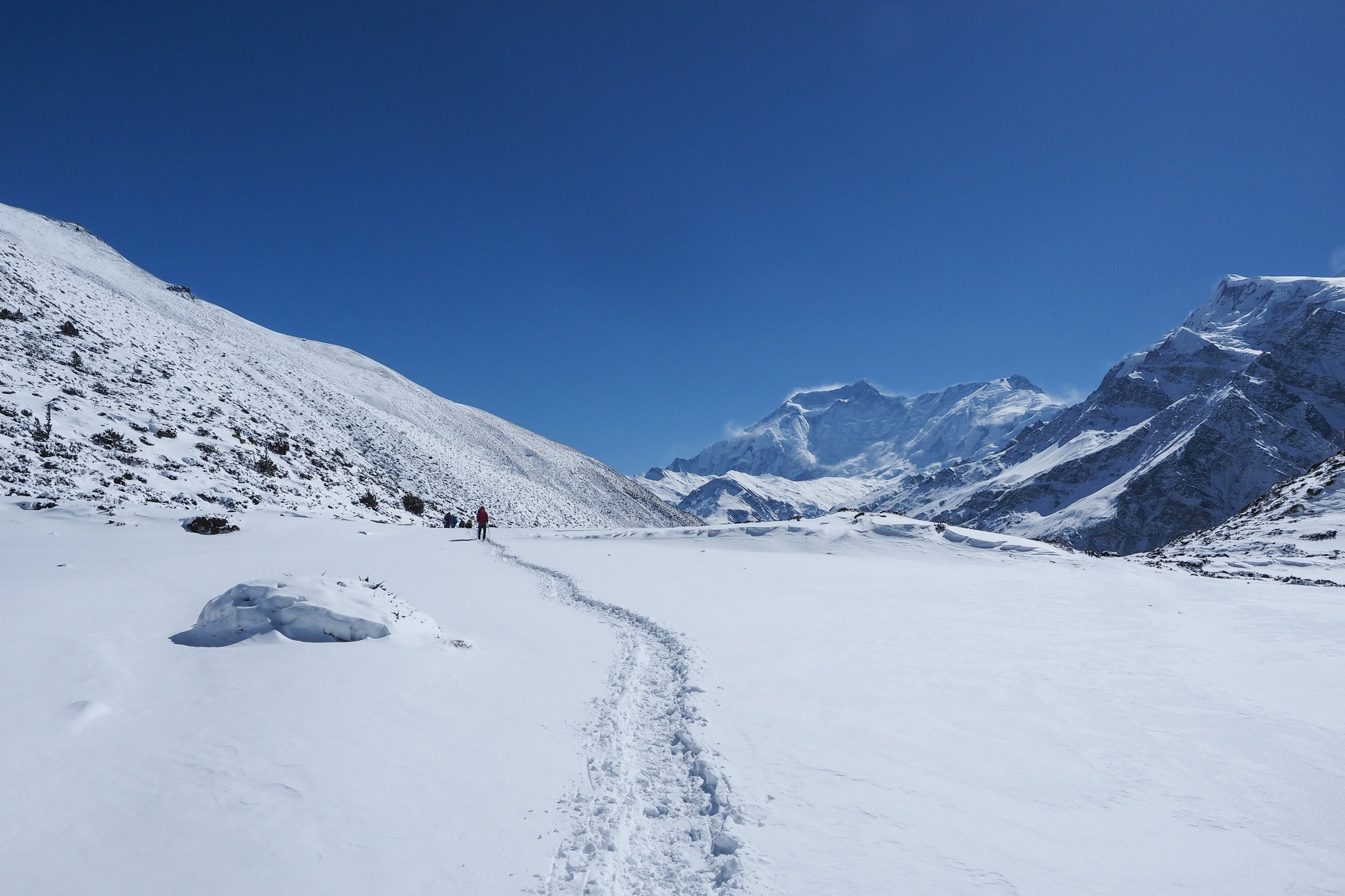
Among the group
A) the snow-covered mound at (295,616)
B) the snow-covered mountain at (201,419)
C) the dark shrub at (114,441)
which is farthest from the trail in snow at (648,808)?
the dark shrub at (114,441)

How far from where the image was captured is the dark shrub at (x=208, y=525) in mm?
20078

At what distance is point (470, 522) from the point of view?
4712 cm

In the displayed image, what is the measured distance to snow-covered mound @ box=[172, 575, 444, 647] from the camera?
8703mm

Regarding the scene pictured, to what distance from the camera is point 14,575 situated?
458 inches

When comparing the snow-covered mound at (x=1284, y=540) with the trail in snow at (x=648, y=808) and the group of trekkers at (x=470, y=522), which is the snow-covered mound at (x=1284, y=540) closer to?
the trail in snow at (x=648, y=808)

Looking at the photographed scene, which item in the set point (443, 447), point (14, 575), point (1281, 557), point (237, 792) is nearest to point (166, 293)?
point (443, 447)

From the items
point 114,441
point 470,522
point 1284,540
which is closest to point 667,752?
point 114,441

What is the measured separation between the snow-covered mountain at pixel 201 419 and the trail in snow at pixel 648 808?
75.5ft

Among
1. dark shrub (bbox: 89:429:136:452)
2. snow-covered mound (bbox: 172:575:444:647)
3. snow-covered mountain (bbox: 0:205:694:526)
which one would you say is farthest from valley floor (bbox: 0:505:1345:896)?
dark shrub (bbox: 89:429:136:452)

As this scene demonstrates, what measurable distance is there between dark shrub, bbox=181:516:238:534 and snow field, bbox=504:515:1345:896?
15599mm

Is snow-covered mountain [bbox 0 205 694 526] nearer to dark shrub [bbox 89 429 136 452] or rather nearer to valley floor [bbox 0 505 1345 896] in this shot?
dark shrub [bbox 89 429 136 452]

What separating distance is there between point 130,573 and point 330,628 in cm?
789

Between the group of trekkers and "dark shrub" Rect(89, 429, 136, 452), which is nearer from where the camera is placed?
"dark shrub" Rect(89, 429, 136, 452)

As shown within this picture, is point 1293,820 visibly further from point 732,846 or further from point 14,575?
point 14,575
